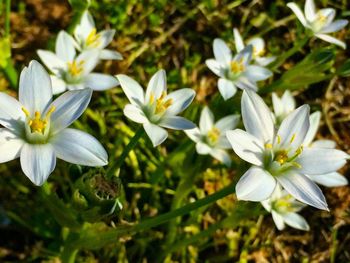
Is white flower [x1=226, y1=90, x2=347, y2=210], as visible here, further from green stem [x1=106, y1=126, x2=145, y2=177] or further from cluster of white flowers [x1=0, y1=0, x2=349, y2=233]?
green stem [x1=106, y1=126, x2=145, y2=177]

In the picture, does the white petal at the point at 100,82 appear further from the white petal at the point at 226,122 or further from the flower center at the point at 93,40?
the white petal at the point at 226,122

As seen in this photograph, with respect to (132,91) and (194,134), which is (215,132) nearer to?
(194,134)

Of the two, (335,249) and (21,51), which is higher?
(21,51)

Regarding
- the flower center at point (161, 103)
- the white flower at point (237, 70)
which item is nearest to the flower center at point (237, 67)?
the white flower at point (237, 70)

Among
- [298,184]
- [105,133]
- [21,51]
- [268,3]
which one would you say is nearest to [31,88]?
[298,184]

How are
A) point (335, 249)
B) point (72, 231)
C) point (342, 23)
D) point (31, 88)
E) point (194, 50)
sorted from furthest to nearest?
point (194, 50) < point (335, 249) < point (342, 23) < point (72, 231) < point (31, 88)

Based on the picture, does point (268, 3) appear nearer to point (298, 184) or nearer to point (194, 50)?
Answer: point (194, 50)

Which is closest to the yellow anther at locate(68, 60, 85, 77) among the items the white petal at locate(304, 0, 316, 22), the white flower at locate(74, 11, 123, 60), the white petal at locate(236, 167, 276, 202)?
the white flower at locate(74, 11, 123, 60)

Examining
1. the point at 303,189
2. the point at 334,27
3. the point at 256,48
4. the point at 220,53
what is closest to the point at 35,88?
the point at 303,189
